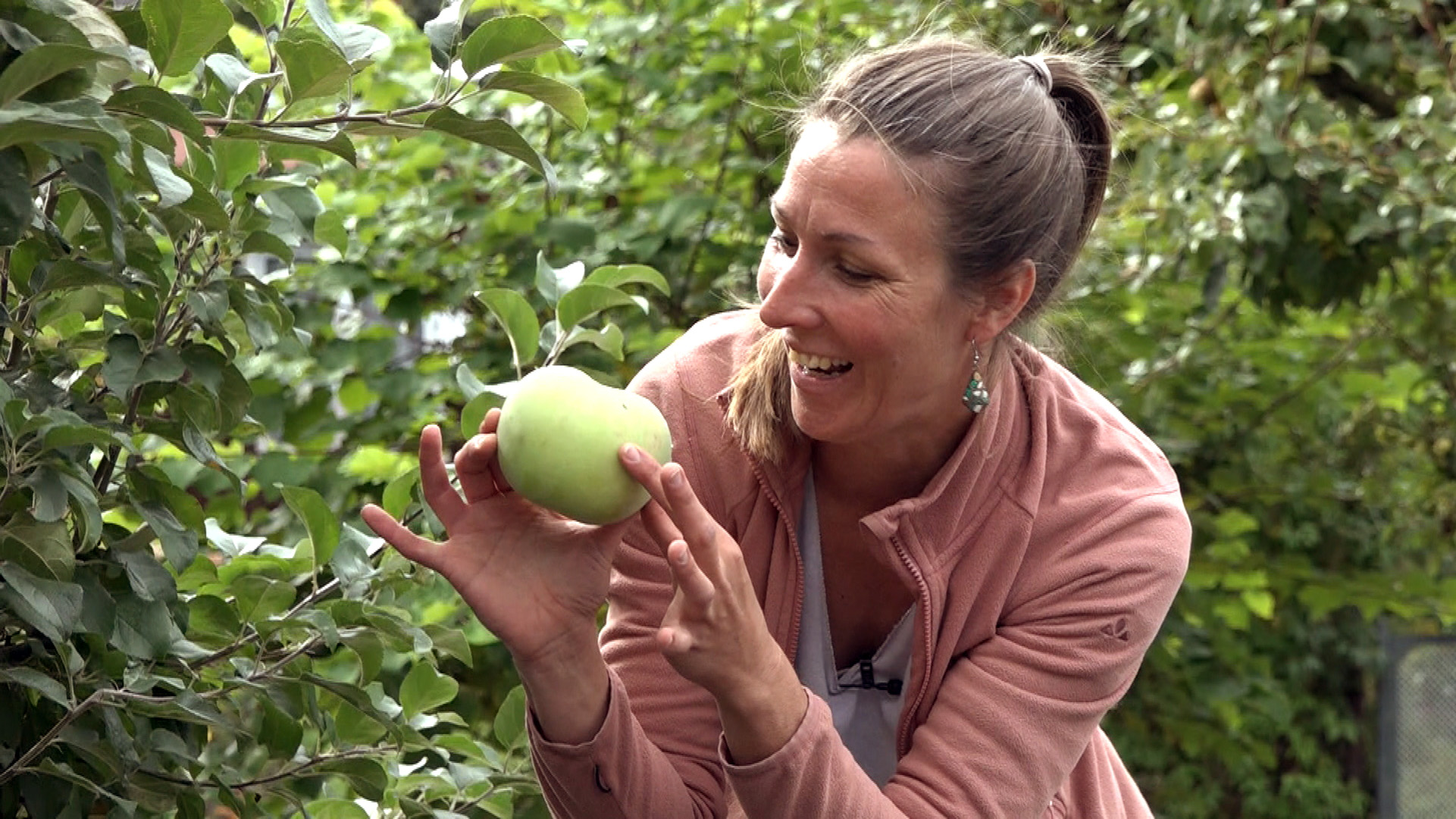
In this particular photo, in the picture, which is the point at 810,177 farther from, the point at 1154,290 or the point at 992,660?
the point at 1154,290

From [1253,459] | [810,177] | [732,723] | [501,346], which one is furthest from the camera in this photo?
[1253,459]

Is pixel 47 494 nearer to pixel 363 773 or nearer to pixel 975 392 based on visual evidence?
pixel 363 773

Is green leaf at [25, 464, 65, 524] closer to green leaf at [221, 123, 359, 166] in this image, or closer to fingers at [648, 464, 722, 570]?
green leaf at [221, 123, 359, 166]

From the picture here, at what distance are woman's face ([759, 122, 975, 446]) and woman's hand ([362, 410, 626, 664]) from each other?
27 cm

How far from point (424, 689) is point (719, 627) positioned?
16.5 inches

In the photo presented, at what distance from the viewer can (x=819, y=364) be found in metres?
1.82

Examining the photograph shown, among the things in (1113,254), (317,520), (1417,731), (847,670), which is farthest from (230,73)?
(1417,731)

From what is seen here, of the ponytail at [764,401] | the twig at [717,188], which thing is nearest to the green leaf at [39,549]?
the ponytail at [764,401]

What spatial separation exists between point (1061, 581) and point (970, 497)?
0.45 feet

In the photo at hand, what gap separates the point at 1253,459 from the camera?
432cm

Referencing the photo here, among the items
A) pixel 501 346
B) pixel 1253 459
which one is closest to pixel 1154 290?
pixel 1253 459

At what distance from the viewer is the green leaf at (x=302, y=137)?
4.64 feet

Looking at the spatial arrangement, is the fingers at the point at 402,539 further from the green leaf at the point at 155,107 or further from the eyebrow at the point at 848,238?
the eyebrow at the point at 848,238

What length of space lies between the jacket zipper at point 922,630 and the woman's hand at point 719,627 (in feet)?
0.98
